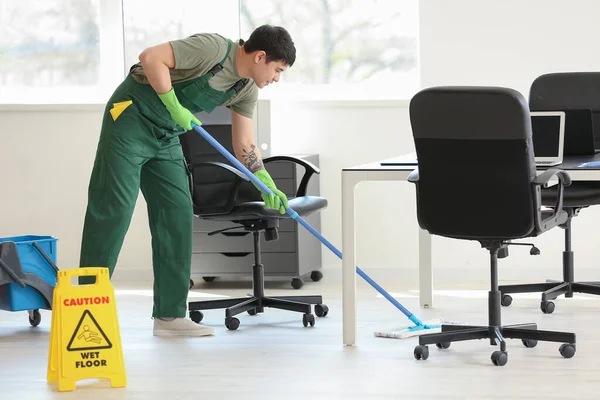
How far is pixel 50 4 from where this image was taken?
577 centimetres

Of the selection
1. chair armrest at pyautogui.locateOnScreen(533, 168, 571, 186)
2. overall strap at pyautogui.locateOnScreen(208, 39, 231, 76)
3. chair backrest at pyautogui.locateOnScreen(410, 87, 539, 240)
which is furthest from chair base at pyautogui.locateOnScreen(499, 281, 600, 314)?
overall strap at pyautogui.locateOnScreen(208, 39, 231, 76)

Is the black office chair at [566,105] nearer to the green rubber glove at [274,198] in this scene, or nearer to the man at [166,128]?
the green rubber glove at [274,198]

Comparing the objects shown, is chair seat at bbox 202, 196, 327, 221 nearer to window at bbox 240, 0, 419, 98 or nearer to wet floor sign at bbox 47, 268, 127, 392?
wet floor sign at bbox 47, 268, 127, 392

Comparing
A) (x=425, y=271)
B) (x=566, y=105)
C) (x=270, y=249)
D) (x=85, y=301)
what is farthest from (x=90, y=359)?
(x=566, y=105)

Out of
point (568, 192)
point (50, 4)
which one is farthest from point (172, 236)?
point (50, 4)

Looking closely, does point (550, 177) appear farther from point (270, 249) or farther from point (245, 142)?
point (270, 249)

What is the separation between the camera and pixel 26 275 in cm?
407

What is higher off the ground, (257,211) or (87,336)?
(257,211)

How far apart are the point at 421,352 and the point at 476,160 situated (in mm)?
662

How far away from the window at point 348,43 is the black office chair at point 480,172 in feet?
6.90

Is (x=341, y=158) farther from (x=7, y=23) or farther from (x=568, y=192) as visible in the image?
(x=7, y=23)

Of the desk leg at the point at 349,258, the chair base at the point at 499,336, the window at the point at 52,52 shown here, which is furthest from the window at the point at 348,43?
the chair base at the point at 499,336

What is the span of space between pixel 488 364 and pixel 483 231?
43cm

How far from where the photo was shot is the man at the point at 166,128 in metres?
3.63
